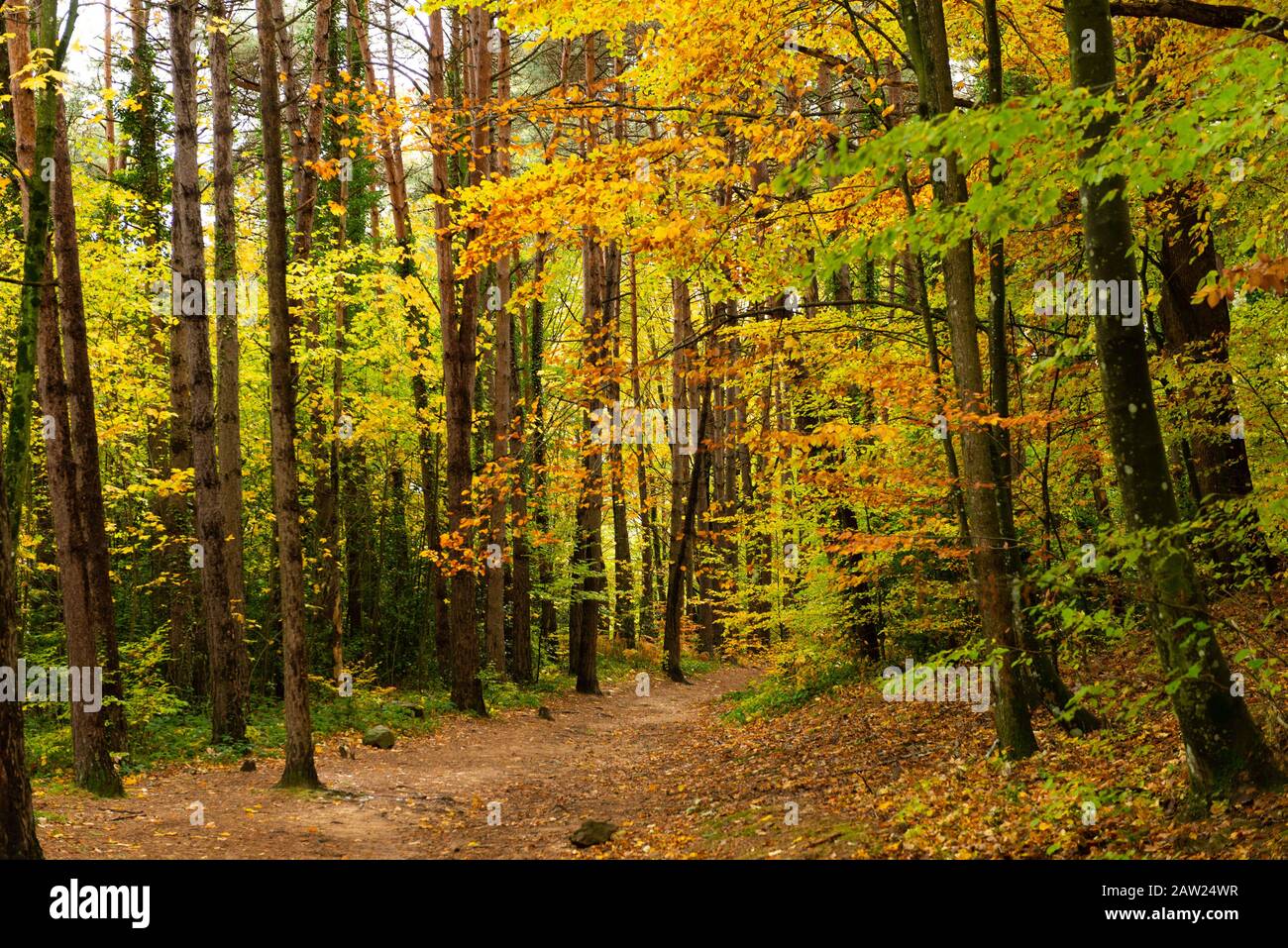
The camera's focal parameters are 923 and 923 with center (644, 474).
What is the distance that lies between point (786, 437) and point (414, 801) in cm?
598

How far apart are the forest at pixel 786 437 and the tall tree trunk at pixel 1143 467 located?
0.03 m

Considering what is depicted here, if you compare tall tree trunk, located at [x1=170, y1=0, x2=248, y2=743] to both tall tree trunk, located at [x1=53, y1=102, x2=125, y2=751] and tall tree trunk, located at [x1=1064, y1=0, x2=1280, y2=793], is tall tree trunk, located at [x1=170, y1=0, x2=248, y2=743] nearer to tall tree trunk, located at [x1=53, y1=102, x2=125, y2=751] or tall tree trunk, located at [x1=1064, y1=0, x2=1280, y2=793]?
tall tree trunk, located at [x1=53, y1=102, x2=125, y2=751]

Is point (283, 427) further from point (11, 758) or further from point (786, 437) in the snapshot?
point (786, 437)

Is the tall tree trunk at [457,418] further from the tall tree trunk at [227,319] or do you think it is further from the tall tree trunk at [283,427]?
the tall tree trunk at [283,427]

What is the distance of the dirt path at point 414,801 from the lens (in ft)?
27.1

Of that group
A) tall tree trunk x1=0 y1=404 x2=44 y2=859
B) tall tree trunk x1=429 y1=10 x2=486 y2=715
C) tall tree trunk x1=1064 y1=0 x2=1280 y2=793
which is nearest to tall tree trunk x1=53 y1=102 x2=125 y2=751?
tall tree trunk x1=0 y1=404 x2=44 y2=859

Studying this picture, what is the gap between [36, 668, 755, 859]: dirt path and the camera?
827cm

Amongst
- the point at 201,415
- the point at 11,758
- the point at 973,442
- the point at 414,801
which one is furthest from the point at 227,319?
the point at 973,442

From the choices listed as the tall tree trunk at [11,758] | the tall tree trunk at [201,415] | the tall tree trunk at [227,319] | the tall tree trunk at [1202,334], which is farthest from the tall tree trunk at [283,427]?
the tall tree trunk at [1202,334]

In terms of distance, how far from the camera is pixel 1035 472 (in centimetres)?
866

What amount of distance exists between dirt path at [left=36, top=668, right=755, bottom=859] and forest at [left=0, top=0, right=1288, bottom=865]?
9 cm

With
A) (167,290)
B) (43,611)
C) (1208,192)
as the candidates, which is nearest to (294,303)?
(167,290)

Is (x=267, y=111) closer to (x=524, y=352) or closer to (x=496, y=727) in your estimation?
(x=496, y=727)

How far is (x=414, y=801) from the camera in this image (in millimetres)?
10461
